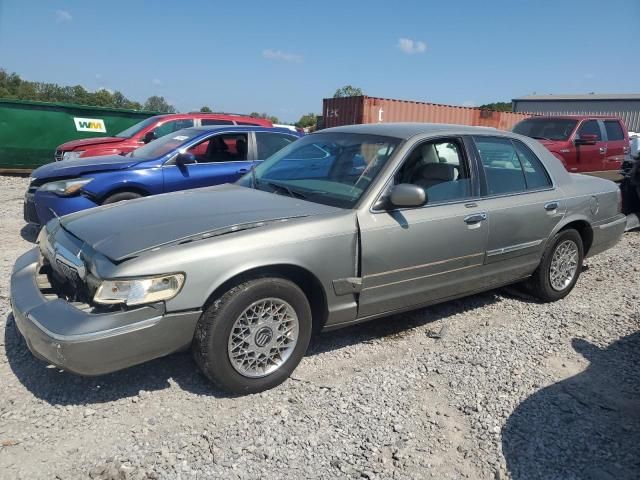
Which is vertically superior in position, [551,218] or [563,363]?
[551,218]

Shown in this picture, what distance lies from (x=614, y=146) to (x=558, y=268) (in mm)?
7887

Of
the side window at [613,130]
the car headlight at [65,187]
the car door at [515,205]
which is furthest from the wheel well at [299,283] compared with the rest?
the side window at [613,130]

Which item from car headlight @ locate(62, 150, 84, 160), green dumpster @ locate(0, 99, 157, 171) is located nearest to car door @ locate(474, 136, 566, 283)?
car headlight @ locate(62, 150, 84, 160)

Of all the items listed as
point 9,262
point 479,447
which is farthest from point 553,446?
point 9,262

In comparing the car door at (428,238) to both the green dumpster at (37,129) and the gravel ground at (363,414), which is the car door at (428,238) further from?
the green dumpster at (37,129)

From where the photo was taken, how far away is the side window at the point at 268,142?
7195 mm

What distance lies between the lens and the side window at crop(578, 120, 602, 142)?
35.0 feet

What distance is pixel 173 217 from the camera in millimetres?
3273

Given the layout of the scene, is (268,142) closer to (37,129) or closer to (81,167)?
(81,167)

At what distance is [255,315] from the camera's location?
3.11m

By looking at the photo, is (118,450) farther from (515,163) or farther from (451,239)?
(515,163)

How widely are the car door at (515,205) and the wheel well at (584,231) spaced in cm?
37

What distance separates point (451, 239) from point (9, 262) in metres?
4.62

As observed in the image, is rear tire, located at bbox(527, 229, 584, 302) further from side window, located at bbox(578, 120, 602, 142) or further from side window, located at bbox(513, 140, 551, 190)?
side window, located at bbox(578, 120, 602, 142)
